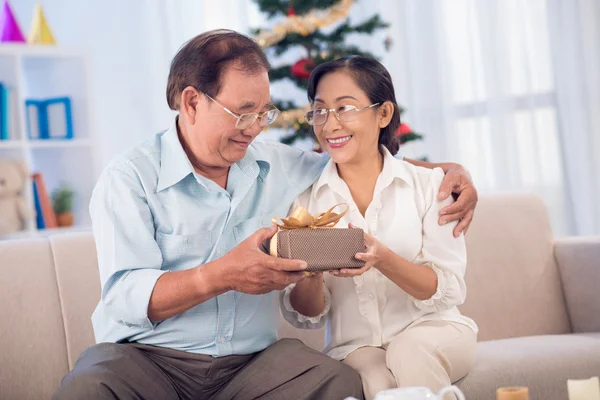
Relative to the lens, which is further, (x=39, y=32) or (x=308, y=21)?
(x=39, y=32)

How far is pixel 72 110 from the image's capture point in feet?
14.8

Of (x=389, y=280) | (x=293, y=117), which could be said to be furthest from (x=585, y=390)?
(x=293, y=117)

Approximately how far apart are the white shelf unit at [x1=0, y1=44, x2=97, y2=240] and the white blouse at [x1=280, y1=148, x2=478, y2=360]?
2.70 m

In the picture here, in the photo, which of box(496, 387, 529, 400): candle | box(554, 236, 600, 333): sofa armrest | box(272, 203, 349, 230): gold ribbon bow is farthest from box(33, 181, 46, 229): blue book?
box(496, 387, 529, 400): candle

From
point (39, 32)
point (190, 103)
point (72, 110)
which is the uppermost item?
point (39, 32)

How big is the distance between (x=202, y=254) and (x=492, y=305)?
3.52ft

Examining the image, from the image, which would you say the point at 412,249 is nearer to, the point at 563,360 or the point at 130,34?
the point at 563,360

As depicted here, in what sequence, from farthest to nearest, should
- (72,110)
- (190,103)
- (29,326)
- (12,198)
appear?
(72,110), (12,198), (29,326), (190,103)

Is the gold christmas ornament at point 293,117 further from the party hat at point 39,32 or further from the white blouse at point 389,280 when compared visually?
the party hat at point 39,32

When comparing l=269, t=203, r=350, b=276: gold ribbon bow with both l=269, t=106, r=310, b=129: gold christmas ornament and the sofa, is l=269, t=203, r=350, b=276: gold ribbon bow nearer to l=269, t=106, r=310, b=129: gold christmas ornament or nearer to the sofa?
the sofa

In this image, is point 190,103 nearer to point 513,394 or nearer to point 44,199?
point 513,394

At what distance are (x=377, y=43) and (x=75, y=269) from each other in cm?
310

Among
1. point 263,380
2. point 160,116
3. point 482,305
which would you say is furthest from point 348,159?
point 160,116

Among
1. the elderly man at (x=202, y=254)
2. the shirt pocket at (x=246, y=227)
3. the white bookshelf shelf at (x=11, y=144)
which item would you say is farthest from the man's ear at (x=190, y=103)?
the white bookshelf shelf at (x=11, y=144)
